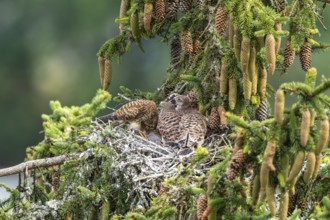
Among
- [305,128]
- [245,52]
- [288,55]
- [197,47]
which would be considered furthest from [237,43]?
[305,128]

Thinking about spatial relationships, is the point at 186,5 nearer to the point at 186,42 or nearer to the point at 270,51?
the point at 186,42

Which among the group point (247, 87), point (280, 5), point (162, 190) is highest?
point (280, 5)

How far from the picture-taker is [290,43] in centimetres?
692

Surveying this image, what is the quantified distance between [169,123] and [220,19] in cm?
105

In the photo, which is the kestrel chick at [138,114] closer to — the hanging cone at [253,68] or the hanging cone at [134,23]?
the hanging cone at [134,23]

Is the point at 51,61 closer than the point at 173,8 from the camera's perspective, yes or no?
No

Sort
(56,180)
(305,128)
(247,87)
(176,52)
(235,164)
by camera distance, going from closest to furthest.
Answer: (305,128)
(235,164)
(247,87)
(56,180)
(176,52)

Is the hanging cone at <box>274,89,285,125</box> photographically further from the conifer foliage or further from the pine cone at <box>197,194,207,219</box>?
the pine cone at <box>197,194,207,219</box>

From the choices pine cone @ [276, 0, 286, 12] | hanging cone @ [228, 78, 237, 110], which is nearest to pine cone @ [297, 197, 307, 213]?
hanging cone @ [228, 78, 237, 110]

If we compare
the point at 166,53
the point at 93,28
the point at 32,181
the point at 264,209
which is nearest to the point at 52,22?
the point at 93,28

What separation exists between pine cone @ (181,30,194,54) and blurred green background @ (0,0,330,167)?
19.4 meters

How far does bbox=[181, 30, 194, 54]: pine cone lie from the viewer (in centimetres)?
740

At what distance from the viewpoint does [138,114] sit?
7.80 meters

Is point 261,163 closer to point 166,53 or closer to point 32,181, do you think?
point 32,181
